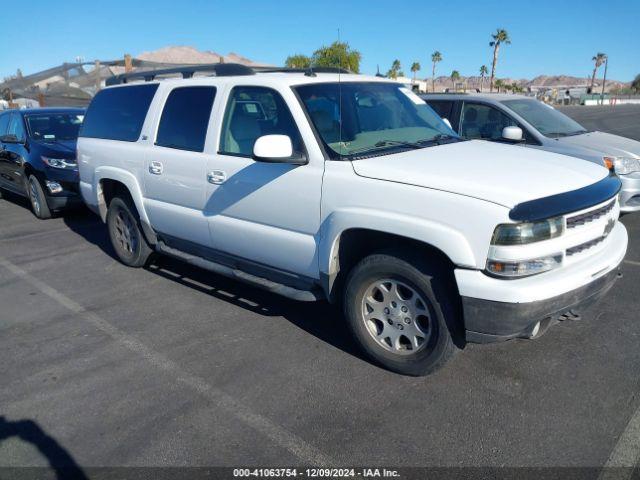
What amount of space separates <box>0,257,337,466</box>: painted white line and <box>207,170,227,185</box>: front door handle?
1.42 m

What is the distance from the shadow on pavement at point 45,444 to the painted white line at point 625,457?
266cm

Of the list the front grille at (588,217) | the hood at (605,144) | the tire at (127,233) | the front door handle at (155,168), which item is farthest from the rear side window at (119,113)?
the hood at (605,144)

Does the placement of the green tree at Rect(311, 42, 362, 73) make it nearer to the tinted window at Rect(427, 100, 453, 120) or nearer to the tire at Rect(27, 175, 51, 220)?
the tinted window at Rect(427, 100, 453, 120)

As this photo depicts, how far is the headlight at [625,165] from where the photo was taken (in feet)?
21.5

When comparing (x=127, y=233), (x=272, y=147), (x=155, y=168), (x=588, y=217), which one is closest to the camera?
(x=588, y=217)

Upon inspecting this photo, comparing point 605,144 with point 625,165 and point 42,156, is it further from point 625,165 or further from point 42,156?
point 42,156

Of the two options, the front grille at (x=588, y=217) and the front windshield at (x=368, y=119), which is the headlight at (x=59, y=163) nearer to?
the front windshield at (x=368, y=119)

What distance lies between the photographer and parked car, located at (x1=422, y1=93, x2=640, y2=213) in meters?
6.57

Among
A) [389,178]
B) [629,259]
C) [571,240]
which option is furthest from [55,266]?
[629,259]

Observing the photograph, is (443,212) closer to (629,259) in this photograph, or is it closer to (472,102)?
(629,259)

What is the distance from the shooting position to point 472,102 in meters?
7.50

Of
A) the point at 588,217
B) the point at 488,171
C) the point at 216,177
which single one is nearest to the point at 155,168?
the point at 216,177

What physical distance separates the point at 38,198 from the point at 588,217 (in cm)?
811

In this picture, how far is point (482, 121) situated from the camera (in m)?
7.45
